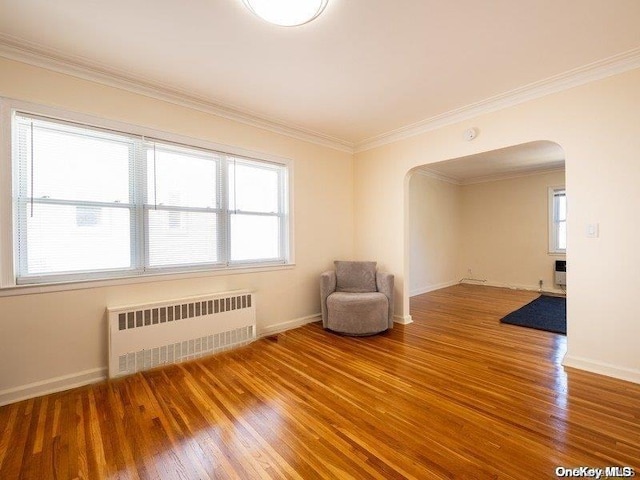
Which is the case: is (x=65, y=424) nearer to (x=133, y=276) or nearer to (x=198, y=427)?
(x=198, y=427)

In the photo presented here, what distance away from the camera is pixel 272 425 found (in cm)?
187

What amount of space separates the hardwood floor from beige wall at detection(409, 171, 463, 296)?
305 centimetres

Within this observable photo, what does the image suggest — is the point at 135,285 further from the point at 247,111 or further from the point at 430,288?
the point at 430,288

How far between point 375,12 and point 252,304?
2915 mm

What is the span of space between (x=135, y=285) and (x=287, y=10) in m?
2.57

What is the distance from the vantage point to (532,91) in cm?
281

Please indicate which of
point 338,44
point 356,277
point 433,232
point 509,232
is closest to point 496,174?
point 509,232

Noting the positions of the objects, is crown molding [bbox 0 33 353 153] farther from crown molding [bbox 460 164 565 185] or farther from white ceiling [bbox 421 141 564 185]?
crown molding [bbox 460 164 565 185]

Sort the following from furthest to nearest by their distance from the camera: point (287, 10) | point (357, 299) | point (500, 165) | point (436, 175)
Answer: point (436, 175) → point (500, 165) → point (357, 299) → point (287, 10)

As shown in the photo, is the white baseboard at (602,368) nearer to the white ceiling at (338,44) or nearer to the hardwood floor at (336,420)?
the hardwood floor at (336,420)

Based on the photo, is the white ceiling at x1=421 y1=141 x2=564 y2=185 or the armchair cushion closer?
the armchair cushion

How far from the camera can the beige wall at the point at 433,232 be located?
5.92 meters

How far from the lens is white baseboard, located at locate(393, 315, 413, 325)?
13.1 ft

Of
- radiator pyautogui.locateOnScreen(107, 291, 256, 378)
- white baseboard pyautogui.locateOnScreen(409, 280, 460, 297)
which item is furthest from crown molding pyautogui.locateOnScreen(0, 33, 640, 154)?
white baseboard pyautogui.locateOnScreen(409, 280, 460, 297)
